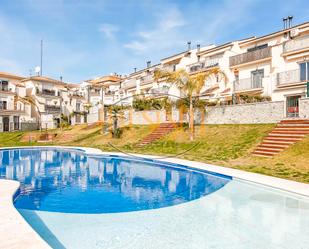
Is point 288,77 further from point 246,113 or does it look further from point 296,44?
point 246,113

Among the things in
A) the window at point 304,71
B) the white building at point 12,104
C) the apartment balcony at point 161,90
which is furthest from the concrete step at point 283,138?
the white building at point 12,104

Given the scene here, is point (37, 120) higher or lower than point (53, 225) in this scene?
higher

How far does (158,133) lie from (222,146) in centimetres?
889

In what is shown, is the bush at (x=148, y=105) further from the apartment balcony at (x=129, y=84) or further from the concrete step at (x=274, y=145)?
the concrete step at (x=274, y=145)

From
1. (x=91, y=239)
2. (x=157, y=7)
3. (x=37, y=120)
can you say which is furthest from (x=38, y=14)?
(x=37, y=120)

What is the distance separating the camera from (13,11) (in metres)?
18.9

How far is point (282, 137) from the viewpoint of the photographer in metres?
17.2

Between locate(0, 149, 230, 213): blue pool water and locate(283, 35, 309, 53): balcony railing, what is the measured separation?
18034 mm

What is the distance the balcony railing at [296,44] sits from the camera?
2444 centimetres

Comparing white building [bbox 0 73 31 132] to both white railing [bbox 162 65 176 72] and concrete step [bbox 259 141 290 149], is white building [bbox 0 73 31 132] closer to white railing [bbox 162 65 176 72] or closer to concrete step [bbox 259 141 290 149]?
white railing [bbox 162 65 176 72]

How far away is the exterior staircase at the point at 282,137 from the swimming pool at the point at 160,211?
512 centimetres

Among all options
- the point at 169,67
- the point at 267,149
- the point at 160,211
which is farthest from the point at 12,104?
the point at 160,211

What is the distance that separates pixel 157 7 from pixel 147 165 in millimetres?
11449

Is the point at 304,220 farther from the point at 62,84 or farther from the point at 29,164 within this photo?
the point at 62,84
